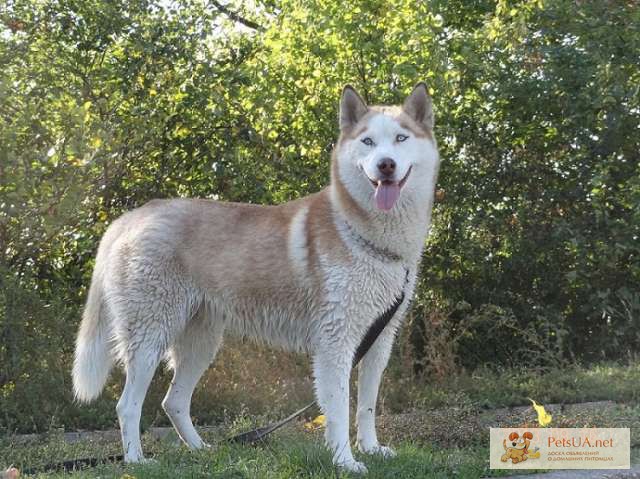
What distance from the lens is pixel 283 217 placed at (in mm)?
4805

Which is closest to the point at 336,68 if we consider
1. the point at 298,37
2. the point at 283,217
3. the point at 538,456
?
the point at 298,37

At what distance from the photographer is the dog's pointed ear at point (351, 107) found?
4.57 metres

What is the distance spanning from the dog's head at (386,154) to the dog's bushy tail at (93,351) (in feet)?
5.06

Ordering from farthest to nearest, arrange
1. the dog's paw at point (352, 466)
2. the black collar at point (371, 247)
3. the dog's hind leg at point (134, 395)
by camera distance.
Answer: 1. the dog's hind leg at point (134, 395)
2. the black collar at point (371, 247)
3. the dog's paw at point (352, 466)

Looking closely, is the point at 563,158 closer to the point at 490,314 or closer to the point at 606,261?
the point at 606,261

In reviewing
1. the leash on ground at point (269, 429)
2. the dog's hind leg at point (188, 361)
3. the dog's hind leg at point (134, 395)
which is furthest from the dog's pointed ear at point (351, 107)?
the dog's hind leg at point (134, 395)

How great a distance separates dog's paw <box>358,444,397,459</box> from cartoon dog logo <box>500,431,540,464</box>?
555 mm

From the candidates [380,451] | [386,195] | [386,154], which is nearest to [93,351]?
[380,451]

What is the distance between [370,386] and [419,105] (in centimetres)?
148

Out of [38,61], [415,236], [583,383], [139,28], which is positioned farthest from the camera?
[139,28]

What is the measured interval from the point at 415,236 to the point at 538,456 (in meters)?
1.22

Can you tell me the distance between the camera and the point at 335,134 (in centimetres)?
732

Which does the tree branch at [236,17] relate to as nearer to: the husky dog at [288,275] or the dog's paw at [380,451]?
the husky dog at [288,275]

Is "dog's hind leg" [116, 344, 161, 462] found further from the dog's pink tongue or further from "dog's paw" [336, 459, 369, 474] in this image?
the dog's pink tongue
